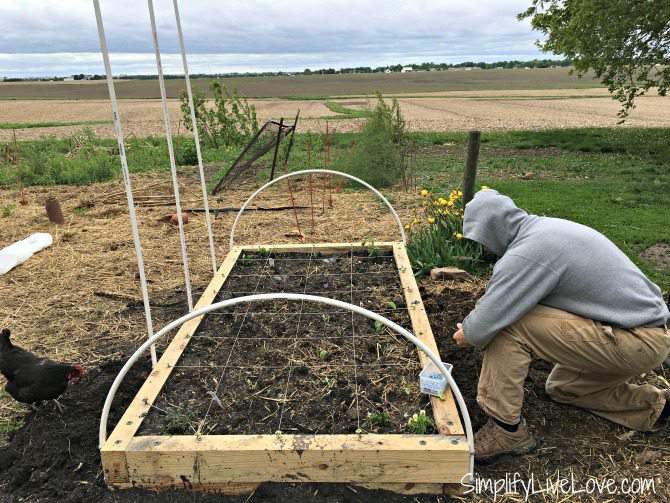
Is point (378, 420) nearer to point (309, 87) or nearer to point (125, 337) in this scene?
point (125, 337)

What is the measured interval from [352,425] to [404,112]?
26.6 meters

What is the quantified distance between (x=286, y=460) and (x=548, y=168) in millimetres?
9046

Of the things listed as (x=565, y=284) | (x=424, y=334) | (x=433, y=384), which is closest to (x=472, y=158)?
(x=424, y=334)

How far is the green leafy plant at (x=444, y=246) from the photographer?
4777 mm

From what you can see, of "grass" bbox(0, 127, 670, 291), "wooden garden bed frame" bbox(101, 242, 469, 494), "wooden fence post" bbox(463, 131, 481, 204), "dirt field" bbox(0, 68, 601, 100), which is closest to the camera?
"wooden garden bed frame" bbox(101, 242, 469, 494)

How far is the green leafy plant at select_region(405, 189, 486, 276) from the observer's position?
4.78 meters

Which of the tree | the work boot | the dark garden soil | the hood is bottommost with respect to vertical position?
the dark garden soil

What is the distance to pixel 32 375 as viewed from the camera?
9.01 feet

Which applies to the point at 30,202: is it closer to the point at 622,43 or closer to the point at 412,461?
the point at 412,461

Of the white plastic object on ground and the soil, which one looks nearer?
the soil

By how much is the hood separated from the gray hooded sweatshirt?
0.20ft

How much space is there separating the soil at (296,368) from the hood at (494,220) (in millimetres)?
909

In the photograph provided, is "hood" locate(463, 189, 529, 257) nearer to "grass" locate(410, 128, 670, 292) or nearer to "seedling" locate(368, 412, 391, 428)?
"seedling" locate(368, 412, 391, 428)

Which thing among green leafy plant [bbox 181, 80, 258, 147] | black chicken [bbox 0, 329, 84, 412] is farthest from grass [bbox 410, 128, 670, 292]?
black chicken [bbox 0, 329, 84, 412]
